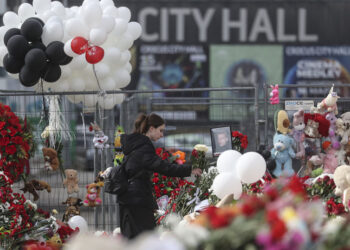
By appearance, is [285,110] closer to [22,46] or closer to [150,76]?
[22,46]

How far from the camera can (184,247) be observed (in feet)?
8.00

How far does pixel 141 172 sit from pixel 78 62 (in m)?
1.92

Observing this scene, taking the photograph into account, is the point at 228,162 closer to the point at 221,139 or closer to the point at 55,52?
the point at 221,139

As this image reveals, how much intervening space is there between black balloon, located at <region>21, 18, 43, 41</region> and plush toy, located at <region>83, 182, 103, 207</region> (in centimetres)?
164

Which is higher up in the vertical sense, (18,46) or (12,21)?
(12,21)

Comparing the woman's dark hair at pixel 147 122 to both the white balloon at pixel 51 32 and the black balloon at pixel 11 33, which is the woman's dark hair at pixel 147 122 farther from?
the black balloon at pixel 11 33

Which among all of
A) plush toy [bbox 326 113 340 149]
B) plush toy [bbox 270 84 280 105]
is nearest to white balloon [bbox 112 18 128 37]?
plush toy [bbox 270 84 280 105]

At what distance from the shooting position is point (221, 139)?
6797 mm

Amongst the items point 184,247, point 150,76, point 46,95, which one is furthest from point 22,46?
point 150,76

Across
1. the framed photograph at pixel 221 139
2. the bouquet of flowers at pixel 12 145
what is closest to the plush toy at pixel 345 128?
the framed photograph at pixel 221 139

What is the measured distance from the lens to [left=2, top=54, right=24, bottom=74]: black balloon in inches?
272

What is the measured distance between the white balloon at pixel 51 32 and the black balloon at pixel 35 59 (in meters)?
0.24

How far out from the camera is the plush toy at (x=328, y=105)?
22.3ft

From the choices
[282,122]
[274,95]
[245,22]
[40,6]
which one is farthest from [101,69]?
[245,22]
